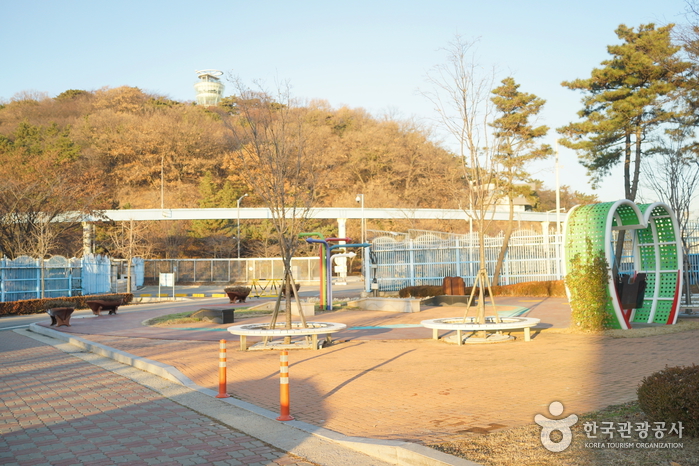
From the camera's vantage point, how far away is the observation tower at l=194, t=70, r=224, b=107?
144625 millimetres

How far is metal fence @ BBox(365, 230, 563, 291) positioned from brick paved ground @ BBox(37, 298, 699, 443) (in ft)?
50.1

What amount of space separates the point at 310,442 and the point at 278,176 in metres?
8.92

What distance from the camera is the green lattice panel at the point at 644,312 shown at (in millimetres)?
15867

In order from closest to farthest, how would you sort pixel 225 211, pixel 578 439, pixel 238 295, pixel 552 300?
pixel 578 439 → pixel 552 300 → pixel 238 295 → pixel 225 211

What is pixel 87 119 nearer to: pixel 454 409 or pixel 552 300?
pixel 552 300

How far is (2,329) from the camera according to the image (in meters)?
21.4

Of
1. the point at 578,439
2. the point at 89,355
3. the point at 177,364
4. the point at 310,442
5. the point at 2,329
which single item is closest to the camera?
the point at 578,439

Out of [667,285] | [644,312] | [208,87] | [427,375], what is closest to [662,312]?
[644,312]

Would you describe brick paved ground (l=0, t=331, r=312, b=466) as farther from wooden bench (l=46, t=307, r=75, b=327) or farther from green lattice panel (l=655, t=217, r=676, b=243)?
green lattice panel (l=655, t=217, r=676, b=243)

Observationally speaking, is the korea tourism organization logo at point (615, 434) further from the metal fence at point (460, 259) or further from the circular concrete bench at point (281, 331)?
the metal fence at point (460, 259)

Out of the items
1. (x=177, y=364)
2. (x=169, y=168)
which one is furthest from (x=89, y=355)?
(x=169, y=168)

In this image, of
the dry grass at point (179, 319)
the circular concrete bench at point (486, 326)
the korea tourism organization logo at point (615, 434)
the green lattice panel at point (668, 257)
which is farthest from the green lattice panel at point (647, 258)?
the dry grass at point (179, 319)

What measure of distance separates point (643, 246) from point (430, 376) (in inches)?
379

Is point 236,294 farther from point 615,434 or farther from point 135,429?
point 615,434
